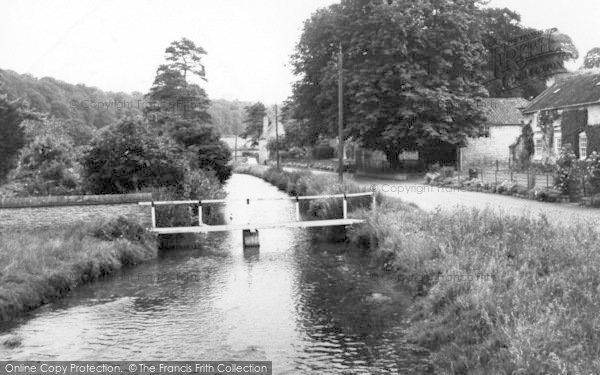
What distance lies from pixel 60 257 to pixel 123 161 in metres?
6.61

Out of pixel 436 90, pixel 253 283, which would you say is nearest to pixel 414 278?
pixel 253 283

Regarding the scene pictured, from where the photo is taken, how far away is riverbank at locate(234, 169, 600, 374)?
23.4ft

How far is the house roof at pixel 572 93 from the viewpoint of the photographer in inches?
1330

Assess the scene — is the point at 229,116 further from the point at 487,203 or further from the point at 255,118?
the point at 487,203

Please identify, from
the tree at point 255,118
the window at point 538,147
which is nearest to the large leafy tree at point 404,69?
the window at point 538,147

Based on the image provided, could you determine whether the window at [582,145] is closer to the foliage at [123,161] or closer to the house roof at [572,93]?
the house roof at [572,93]

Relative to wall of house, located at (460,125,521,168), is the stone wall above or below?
below

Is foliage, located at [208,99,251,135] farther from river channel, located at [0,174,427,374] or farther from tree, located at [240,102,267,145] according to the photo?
river channel, located at [0,174,427,374]

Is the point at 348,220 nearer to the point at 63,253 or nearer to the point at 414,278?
the point at 414,278

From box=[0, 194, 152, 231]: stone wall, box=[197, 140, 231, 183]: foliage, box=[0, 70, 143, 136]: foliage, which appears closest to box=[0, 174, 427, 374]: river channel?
box=[0, 194, 152, 231]: stone wall

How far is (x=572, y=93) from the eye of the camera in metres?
36.0

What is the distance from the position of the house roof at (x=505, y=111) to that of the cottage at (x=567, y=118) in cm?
628

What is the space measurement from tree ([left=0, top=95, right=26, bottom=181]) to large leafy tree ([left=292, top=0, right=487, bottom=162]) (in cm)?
2048

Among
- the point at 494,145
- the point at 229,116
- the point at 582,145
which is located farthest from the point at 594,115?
the point at 229,116
